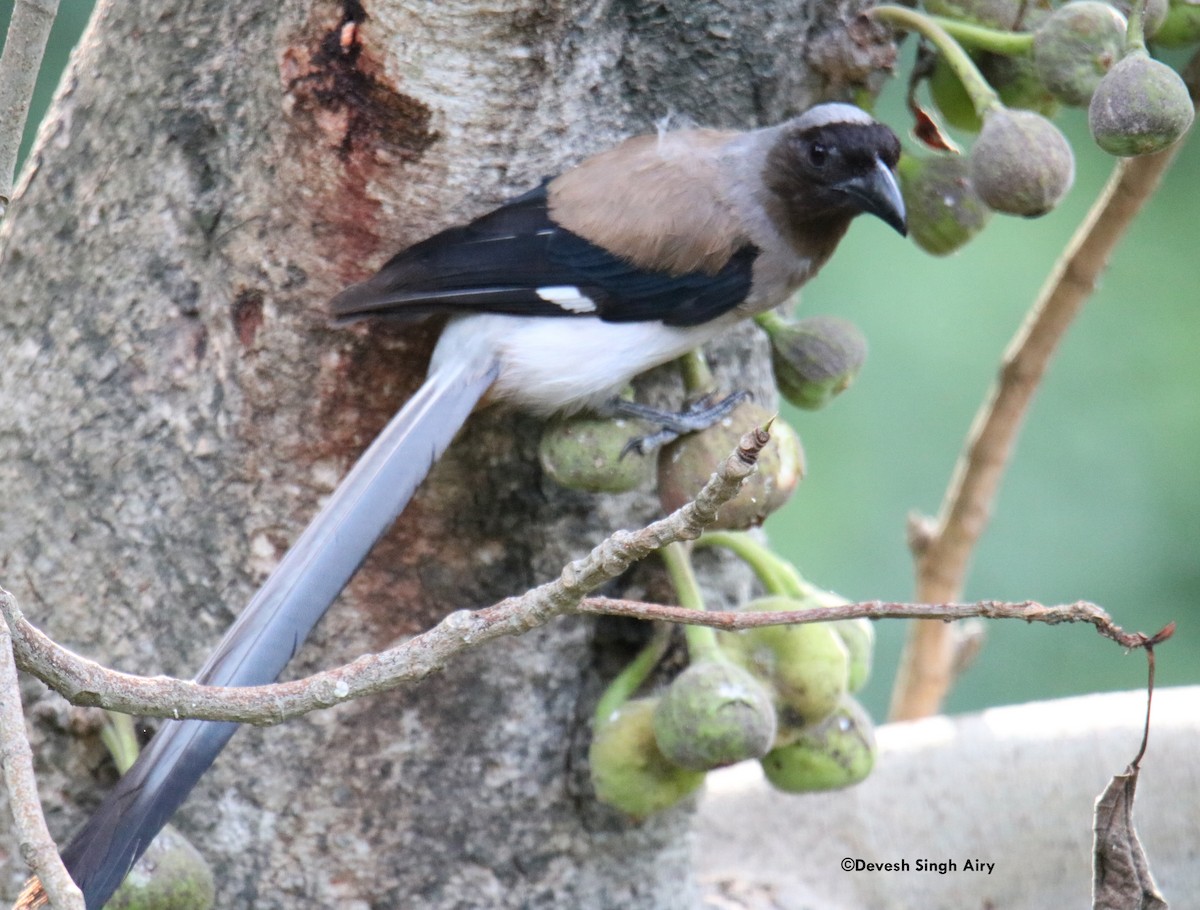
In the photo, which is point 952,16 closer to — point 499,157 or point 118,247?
point 499,157

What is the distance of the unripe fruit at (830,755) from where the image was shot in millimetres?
1778

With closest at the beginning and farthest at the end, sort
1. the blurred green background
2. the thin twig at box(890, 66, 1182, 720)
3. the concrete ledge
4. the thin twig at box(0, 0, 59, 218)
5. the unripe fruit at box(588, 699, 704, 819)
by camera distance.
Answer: the thin twig at box(0, 0, 59, 218)
the unripe fruit at box(588, 699, 704, 819)
the concrete ledge
the thin twig at box(890, 66, 1182, 720)
the blurred green background

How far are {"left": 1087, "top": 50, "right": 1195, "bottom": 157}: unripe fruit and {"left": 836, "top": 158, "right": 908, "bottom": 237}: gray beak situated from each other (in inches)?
13.8

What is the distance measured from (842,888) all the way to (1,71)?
172 cm

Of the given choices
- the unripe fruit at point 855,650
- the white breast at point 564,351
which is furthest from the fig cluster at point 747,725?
the white breast at point 564,351

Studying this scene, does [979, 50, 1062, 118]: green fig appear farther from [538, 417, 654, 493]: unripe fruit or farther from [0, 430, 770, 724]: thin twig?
[0, 430, 770, 724]: thin twig

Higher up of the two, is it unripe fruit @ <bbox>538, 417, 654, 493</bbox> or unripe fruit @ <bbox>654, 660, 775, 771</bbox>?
unripe fruit @ <bbox>538, 417, 654, 493</bbox>

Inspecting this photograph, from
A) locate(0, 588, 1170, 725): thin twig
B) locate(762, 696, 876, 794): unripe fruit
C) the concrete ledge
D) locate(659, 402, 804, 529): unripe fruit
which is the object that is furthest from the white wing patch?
the concrete ledge

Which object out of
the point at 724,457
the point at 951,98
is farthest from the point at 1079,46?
the point at 724,457

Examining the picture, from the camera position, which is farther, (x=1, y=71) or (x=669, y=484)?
(x=669, y=484)

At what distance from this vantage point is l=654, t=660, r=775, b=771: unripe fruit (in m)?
1.58

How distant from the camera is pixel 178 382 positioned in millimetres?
1729

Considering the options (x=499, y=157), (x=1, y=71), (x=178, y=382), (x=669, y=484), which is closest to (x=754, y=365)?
(x=669, y=484)

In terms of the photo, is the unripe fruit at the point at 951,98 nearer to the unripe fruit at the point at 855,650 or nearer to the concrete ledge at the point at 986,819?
the unripe fruit at the point at 855,650
